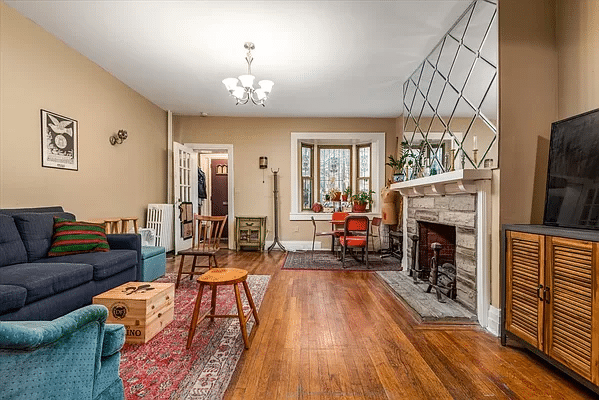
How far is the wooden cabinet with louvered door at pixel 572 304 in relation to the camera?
→ 1.73 meters

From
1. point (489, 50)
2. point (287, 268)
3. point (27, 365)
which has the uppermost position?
point (489, 50)

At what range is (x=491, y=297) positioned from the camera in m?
2.72

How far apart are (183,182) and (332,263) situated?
3.28 m

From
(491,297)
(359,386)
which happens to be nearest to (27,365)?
(359,386)

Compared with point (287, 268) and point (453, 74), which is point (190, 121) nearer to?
point (287, 268)

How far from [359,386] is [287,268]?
10.8 feet

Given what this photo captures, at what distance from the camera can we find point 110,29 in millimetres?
3441

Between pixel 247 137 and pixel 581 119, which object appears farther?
pixel 247 137

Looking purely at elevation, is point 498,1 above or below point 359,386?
above

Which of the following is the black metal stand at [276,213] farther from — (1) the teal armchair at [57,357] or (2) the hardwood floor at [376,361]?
(1) the teal armchair at [57,357]

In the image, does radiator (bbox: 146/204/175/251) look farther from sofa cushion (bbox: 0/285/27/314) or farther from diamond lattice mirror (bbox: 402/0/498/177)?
diamond lattice mirror (bbox: 402/0/498/177)

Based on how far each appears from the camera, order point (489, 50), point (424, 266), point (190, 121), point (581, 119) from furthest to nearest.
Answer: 1. point (190, 121)
2. point (424, 266)
3. point (489, 50)
4. point (581, 119)

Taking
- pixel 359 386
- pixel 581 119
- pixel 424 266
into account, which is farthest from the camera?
pixel 424 266

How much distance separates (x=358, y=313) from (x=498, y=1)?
2.86 m
